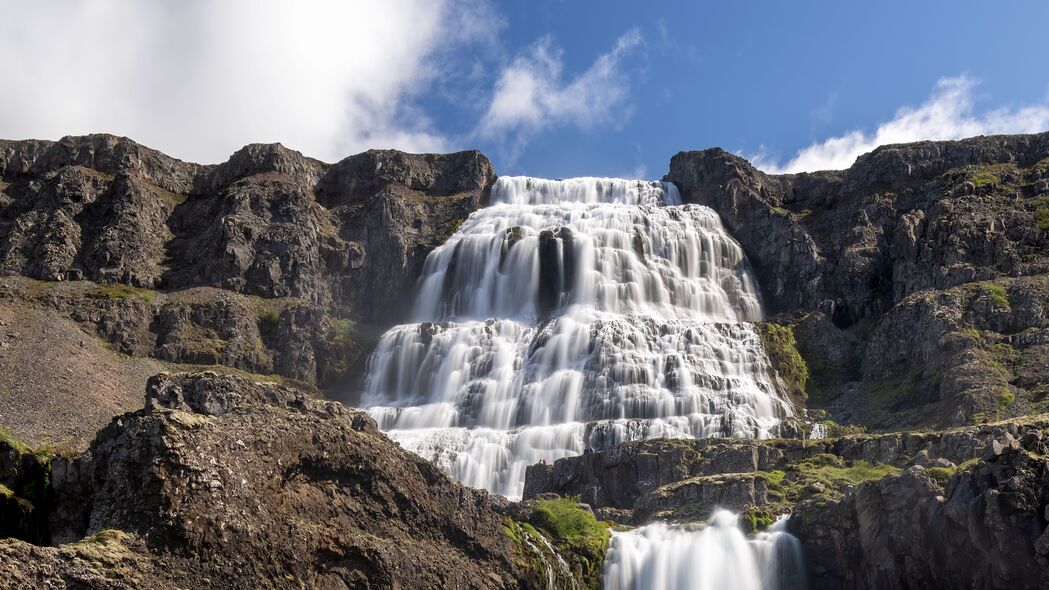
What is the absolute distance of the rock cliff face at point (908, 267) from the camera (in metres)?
70.8

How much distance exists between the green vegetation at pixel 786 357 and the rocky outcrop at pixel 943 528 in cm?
3809

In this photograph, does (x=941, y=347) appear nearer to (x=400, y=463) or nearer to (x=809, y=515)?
(x=809, y=515)

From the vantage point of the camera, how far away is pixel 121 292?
3561 inches

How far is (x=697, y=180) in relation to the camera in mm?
114000

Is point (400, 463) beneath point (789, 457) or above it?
beneath

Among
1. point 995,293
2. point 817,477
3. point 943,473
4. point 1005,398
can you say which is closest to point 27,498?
point 943,473

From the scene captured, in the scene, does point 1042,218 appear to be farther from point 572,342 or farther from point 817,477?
point 817,477

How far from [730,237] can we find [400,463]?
244 ft

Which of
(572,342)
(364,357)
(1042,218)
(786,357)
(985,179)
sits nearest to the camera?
(572,342)

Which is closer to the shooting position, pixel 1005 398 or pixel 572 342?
pixel 1005 398

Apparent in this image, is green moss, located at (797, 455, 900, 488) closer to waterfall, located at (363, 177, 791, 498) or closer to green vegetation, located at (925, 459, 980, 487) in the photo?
green vegetation, located at (925, 459, 980, 487)

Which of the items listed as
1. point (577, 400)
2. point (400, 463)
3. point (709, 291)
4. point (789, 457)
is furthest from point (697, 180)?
point (400, 463)

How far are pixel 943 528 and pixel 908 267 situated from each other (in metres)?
55.8

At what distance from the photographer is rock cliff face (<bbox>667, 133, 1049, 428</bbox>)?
70812mm
